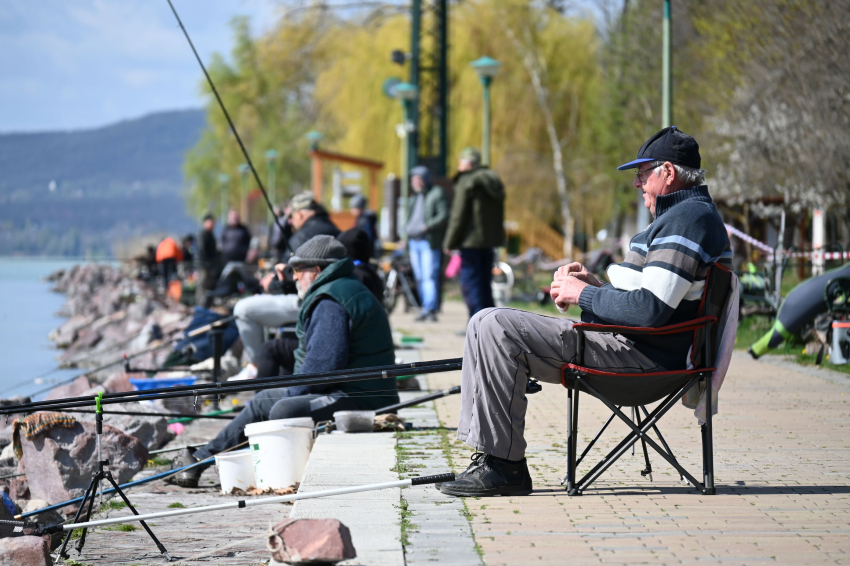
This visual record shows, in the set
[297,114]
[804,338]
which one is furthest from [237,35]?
[804,338]

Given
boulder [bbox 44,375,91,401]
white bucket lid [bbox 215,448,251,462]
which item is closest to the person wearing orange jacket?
boulder [bbox 44,375,91,401]

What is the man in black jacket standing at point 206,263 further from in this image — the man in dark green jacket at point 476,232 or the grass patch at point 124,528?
the grass patch at point 124,528

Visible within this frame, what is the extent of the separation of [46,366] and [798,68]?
12119 millimetres

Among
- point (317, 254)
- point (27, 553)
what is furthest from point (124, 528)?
point (317, 254)

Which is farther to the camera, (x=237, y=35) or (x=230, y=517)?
(x=237, y=35)

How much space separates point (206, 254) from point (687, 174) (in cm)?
1968

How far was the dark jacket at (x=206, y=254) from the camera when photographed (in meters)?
23.7

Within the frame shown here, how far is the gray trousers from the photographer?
4.83 m

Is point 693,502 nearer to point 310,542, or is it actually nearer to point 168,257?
point 310,542

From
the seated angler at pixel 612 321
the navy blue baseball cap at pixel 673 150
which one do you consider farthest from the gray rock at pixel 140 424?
the navy blue baseball cap at pixel 673 150

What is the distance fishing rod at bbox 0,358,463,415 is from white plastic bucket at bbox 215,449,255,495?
130 centimetres

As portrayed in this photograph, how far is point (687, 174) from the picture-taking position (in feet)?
16.1

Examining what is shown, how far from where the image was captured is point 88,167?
43.3 meters

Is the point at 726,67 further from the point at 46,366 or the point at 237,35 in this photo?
the point at 237,35
